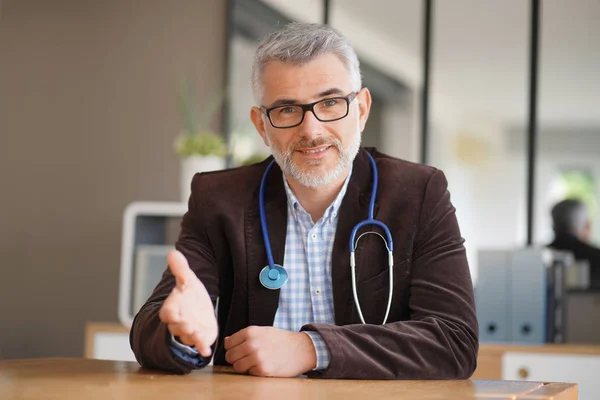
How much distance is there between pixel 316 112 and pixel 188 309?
62 centimetres

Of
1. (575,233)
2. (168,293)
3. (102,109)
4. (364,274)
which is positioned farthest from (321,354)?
(102,109)

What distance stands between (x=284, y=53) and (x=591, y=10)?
271 cm

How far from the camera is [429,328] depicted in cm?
166

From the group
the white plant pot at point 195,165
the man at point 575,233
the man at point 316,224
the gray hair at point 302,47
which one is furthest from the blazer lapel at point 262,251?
the man at point 575,233

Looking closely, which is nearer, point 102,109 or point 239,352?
point 239,352

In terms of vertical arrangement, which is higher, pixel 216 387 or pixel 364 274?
pixel 364 274

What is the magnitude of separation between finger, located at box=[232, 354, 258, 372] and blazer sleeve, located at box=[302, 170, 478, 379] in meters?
0.12

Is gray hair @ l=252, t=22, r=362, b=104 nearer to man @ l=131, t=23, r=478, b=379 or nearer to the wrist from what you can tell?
man @ l=131, t=23, r=478, b=379

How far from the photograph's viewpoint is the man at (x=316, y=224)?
1.82m

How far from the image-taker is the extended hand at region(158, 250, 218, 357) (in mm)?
1466

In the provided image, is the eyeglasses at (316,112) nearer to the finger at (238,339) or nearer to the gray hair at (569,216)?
the finger at (238,339)

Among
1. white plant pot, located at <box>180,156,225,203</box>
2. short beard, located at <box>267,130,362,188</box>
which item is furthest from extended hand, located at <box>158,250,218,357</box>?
white plant pot, located at <box>180,156,225,203</box>

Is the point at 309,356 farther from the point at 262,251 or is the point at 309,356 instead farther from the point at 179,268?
the point at 262,251

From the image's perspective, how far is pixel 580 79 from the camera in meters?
4.12
